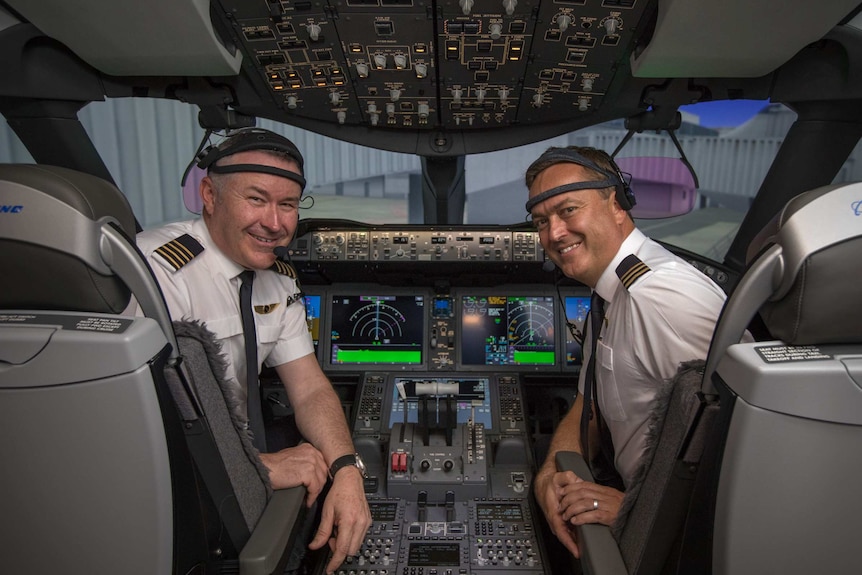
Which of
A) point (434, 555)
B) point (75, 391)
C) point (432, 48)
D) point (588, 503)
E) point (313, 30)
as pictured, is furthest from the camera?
point (432, 48)

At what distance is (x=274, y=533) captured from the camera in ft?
3.61

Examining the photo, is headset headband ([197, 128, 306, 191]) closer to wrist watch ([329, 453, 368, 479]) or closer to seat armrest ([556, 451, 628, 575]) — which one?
wrist watch ([329, 453, 368, 479])

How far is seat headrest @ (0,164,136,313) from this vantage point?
2.42ft

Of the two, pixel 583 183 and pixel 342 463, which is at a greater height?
pixel 583 183

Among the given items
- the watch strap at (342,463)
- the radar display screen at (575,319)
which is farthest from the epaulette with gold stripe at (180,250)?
the radar display screen at (575,319)

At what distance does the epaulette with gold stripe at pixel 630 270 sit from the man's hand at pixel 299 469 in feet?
2.95

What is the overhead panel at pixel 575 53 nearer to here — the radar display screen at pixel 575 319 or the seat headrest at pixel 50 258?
the radar display screen at pixel 575 319

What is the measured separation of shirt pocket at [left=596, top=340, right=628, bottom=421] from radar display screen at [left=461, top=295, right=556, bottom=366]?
797 millimetres

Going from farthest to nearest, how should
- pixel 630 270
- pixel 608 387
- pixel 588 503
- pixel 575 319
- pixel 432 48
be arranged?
pixel 575 319
pixel 432 48
pixel 608 387
pixel 630 270
pixel 588 503

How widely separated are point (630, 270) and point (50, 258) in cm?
115

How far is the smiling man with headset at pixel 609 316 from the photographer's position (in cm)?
120

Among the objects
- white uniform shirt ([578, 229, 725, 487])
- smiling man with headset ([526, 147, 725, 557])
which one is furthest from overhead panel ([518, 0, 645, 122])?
white uniform shirt ([578, 229, 725, 487])

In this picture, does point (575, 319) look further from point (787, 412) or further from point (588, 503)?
point (787, 412)

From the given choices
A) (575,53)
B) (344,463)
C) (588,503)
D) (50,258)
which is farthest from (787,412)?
(575,53)
